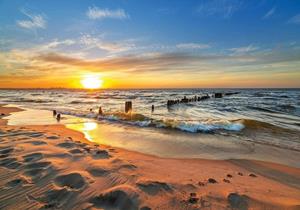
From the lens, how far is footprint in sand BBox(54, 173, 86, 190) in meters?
3.62

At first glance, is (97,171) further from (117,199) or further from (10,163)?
(10,163)

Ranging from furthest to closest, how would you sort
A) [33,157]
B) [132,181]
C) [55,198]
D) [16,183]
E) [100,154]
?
[100,154], [33,157], [132,181], [16,183], [55,198]

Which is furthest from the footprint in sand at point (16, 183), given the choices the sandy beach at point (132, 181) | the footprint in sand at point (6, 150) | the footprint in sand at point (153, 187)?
the footprint in sand at point (153, 187)

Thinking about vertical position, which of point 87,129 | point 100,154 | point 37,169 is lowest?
A: point 87,129

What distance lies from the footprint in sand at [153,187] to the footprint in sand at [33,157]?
270 centimetres

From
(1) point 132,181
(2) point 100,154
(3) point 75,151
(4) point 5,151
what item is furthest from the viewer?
(3) point 75,151

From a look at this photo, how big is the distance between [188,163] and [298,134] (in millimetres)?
7805

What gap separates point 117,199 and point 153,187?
743 millimetres

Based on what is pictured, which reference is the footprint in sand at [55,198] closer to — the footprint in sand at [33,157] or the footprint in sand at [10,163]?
the footprint in sand at [10,163]

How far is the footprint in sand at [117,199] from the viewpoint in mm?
3064

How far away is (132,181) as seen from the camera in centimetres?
391

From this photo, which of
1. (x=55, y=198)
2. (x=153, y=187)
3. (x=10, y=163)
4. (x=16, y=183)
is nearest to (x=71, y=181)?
(x=55, y=198)

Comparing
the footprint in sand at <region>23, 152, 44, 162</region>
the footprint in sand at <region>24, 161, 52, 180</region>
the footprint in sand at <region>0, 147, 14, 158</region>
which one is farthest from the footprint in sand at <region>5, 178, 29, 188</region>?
the footprint in sand at <region>0, 147, 14, 158</region>

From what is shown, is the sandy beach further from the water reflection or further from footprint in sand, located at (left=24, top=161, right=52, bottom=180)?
the water reflection
